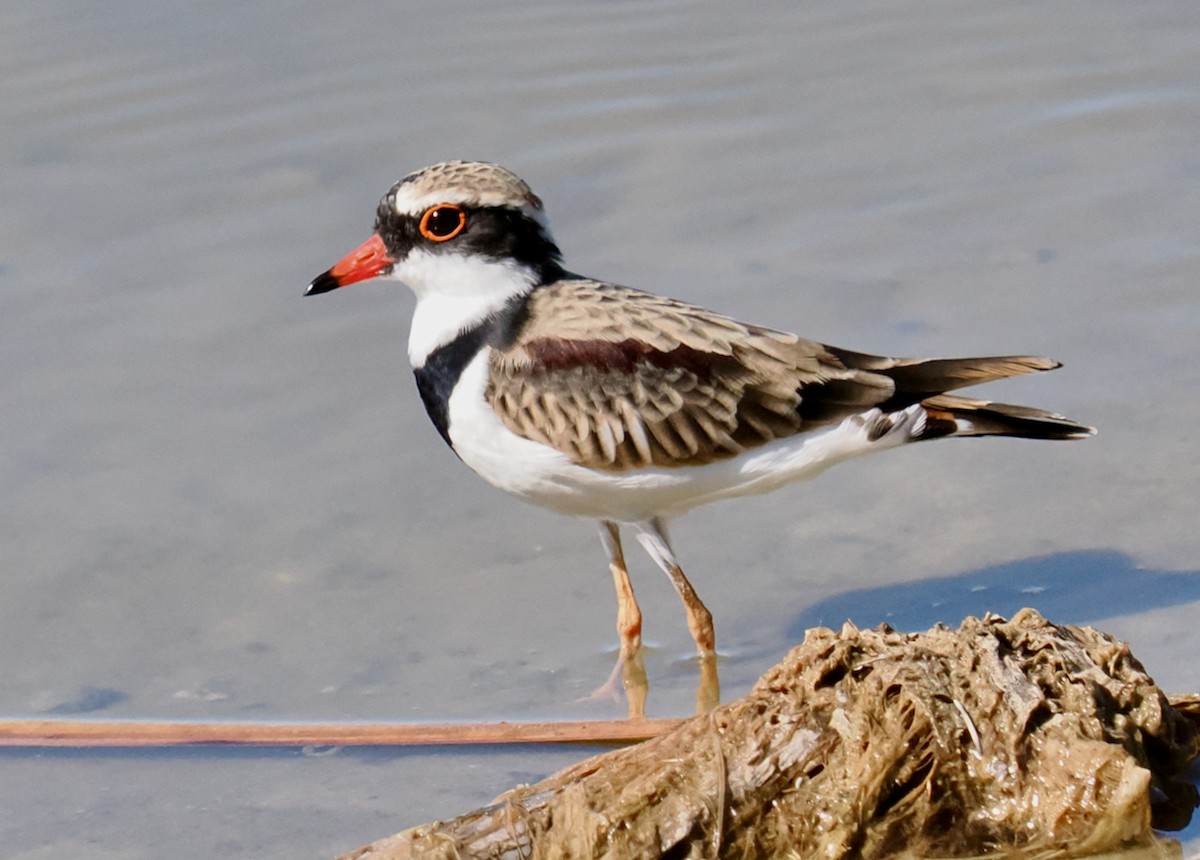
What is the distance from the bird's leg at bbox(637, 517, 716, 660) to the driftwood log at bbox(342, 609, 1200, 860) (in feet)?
4.77

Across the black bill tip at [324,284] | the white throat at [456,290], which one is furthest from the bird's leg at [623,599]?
the black bill tip at [324,284]

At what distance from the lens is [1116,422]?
748 centimetres

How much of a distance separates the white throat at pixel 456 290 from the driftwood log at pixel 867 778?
6.86ft

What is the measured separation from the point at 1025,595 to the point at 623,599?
1.46m

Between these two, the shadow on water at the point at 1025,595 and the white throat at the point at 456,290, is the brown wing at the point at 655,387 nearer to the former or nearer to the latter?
the white throat at the point at 456,290

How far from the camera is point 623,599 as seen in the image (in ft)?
21.3

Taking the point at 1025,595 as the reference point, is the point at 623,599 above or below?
above

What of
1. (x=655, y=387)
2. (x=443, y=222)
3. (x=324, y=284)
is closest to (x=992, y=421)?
(x=655, y=387)

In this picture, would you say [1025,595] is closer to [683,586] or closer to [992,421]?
[992,421]

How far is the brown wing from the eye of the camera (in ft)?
20.3

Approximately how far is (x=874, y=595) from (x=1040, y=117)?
14.8 ft

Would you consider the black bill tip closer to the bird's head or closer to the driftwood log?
the bird's head

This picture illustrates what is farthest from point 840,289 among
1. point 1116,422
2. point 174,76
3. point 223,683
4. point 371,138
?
point 174,76

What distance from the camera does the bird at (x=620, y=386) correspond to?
6191 millimetres
